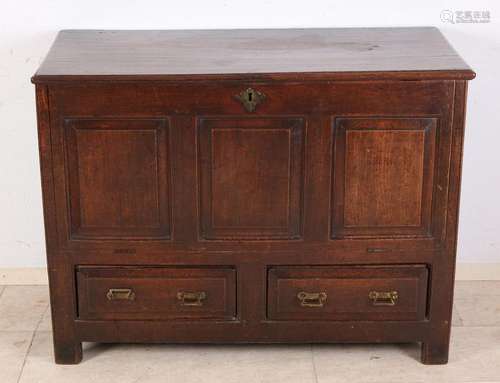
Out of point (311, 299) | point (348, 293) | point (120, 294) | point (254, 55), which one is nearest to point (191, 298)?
point (120, 294)

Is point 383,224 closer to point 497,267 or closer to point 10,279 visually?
point 497,267

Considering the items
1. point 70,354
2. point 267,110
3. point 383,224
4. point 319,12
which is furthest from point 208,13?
point 70,354

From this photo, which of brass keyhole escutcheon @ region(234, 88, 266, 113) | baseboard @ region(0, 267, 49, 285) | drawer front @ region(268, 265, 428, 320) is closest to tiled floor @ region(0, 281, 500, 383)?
drawer front @ region(268, 265, 428, 320)

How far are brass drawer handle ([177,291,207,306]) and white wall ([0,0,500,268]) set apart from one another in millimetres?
755

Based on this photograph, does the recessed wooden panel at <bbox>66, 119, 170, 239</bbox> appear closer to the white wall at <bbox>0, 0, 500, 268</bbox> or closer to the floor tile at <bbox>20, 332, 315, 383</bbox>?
the floor tile at <bbox>20, 332, 315, 383</bbox>

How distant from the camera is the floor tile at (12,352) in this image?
2.90 m

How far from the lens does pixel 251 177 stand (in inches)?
108

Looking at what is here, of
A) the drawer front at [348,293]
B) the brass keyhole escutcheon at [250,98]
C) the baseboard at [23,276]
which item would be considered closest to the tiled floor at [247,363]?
the drawer front at [348,293]

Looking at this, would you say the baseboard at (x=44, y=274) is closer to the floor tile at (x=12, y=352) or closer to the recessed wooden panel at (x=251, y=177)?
the floor tile at (x=12, y=352)

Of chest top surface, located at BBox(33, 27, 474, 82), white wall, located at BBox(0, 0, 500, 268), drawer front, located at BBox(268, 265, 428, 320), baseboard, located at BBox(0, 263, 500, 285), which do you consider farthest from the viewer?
baseboard, located at BBox(0, 263, 500, 285)

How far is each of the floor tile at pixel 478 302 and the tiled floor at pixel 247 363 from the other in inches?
2.4

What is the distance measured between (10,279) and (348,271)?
1247 mm

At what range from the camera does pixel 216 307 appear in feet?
9.54

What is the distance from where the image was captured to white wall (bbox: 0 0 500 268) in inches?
123
